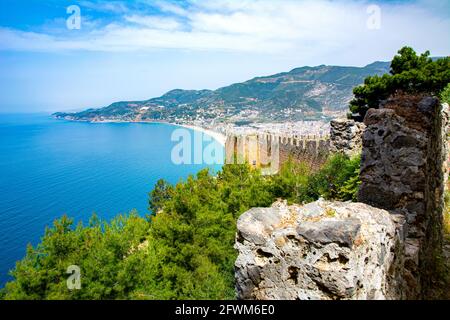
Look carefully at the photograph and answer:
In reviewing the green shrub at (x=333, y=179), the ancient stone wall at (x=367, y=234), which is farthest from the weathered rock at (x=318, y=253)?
the green shrub at (x=333, y=179)

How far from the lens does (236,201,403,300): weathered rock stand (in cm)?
250

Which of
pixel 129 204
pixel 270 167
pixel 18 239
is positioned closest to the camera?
pixel 270 167

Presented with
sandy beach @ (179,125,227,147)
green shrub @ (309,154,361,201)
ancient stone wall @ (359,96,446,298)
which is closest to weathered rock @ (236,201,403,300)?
ancient stone wall @ (359,96,446,298)

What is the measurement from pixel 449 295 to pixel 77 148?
331 feet

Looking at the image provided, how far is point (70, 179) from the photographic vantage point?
61.6 m

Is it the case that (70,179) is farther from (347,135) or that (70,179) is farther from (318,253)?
(318,253)

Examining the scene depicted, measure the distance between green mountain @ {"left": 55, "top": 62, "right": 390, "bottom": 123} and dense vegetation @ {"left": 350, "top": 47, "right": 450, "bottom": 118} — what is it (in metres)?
87.2

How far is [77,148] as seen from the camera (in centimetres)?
9288

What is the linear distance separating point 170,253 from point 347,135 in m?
9.09

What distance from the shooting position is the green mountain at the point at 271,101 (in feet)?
383

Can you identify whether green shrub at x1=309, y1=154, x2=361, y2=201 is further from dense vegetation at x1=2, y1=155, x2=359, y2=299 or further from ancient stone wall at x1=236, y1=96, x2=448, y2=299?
ancient stone wall at x1=236, y1=96, x2=448, y2=299
